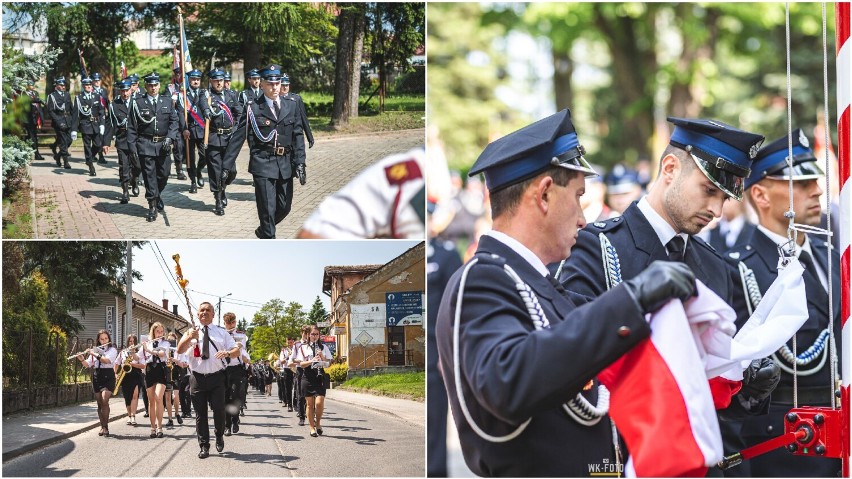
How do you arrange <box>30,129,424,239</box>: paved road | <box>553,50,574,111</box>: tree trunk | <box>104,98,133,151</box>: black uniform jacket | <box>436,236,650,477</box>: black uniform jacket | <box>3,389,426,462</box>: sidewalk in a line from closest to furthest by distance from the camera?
<box>436,236,650,477</box>: black uniform jacket, <box>3,389,426,462</box>: sidewalk, <box>30,129,424,239</box>: paved road, <box>104,98,133,151</box>: black uniform jacket, <box>553,50,574,111</box>: tree trunk

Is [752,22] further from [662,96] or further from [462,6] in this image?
[462,6]

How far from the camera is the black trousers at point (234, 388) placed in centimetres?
643

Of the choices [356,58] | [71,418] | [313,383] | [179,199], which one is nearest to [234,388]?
[313,383]

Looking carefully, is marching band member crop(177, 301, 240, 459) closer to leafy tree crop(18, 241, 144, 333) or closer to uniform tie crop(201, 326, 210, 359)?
uniform tie crop(201, 326, 210, 359)

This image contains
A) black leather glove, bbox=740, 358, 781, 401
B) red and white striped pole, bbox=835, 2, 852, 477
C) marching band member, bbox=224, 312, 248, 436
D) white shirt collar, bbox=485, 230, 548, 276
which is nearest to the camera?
white shirt collar, bbox=485, 230, 548, 276

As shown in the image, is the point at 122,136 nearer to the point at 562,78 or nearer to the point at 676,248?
the point at 676,248

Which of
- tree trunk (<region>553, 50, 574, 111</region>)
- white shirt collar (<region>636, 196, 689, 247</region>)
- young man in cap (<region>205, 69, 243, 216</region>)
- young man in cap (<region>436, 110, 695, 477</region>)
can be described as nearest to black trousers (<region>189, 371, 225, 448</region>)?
young man in cap (<region>205, 69, 243, 216</region>)

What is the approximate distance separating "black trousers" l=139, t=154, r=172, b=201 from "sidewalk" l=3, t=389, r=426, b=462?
1276mm

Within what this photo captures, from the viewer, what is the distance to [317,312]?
20.4 ft

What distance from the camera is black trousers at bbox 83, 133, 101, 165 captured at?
6270mm

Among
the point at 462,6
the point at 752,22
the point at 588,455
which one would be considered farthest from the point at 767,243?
the point at 462,6

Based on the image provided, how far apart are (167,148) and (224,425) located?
5.84ft

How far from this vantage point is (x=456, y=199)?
489 inches

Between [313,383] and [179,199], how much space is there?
4.60 ft
